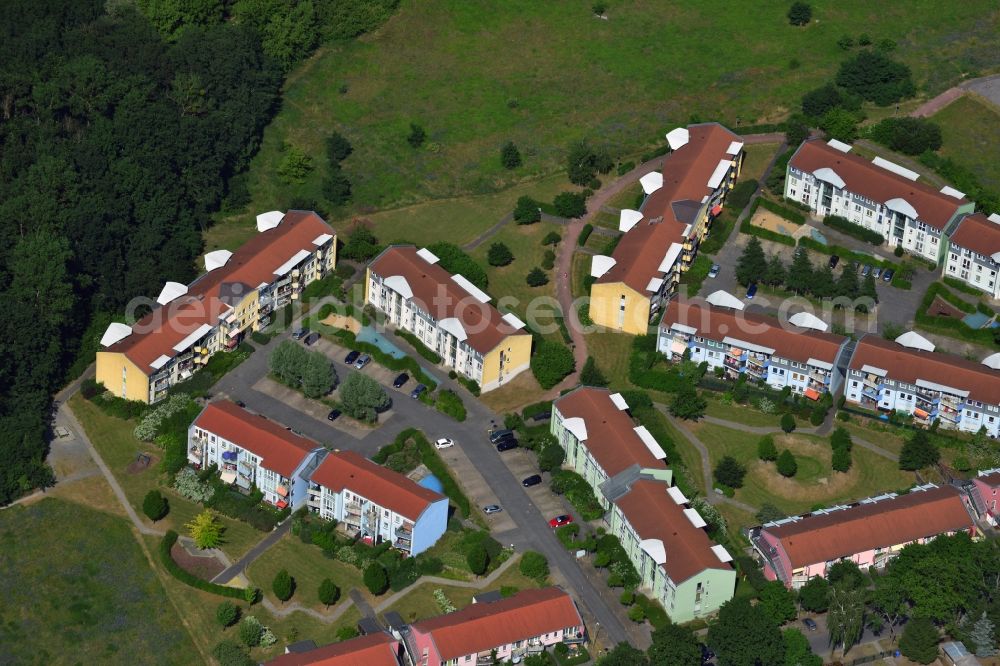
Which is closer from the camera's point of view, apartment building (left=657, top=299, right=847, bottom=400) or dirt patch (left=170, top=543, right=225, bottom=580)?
dirt patch (left=170, top=543, right=225, bottom=580)

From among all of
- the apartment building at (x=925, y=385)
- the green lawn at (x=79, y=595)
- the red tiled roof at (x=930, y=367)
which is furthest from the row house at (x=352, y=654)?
the red tiled roof at (x=930, y=367)

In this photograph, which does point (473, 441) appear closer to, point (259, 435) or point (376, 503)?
point (376, 503)

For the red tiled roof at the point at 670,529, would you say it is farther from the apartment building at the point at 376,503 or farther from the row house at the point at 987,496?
the row house at the point at 987,496

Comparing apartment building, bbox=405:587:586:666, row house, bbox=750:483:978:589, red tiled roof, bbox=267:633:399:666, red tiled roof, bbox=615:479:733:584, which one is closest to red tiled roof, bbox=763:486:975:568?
row house, bbox=750:483:978:589

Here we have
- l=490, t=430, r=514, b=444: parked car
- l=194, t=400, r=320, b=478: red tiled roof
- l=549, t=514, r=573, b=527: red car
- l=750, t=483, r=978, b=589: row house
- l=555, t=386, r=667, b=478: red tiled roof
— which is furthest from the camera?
l=490, t=430, r=514, b=444: parked car

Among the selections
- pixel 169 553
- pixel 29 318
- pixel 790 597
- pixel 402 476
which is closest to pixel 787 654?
pixel 790 597

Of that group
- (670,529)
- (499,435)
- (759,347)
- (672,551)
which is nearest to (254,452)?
(499,435)

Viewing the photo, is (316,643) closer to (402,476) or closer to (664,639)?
(402,476)

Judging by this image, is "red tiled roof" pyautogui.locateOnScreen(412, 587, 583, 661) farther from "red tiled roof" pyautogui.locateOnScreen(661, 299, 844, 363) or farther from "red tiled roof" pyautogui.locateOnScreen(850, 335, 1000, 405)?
"red tiled roof" pyautogui.locateOnScreen(850, 335, 1000, 405)
